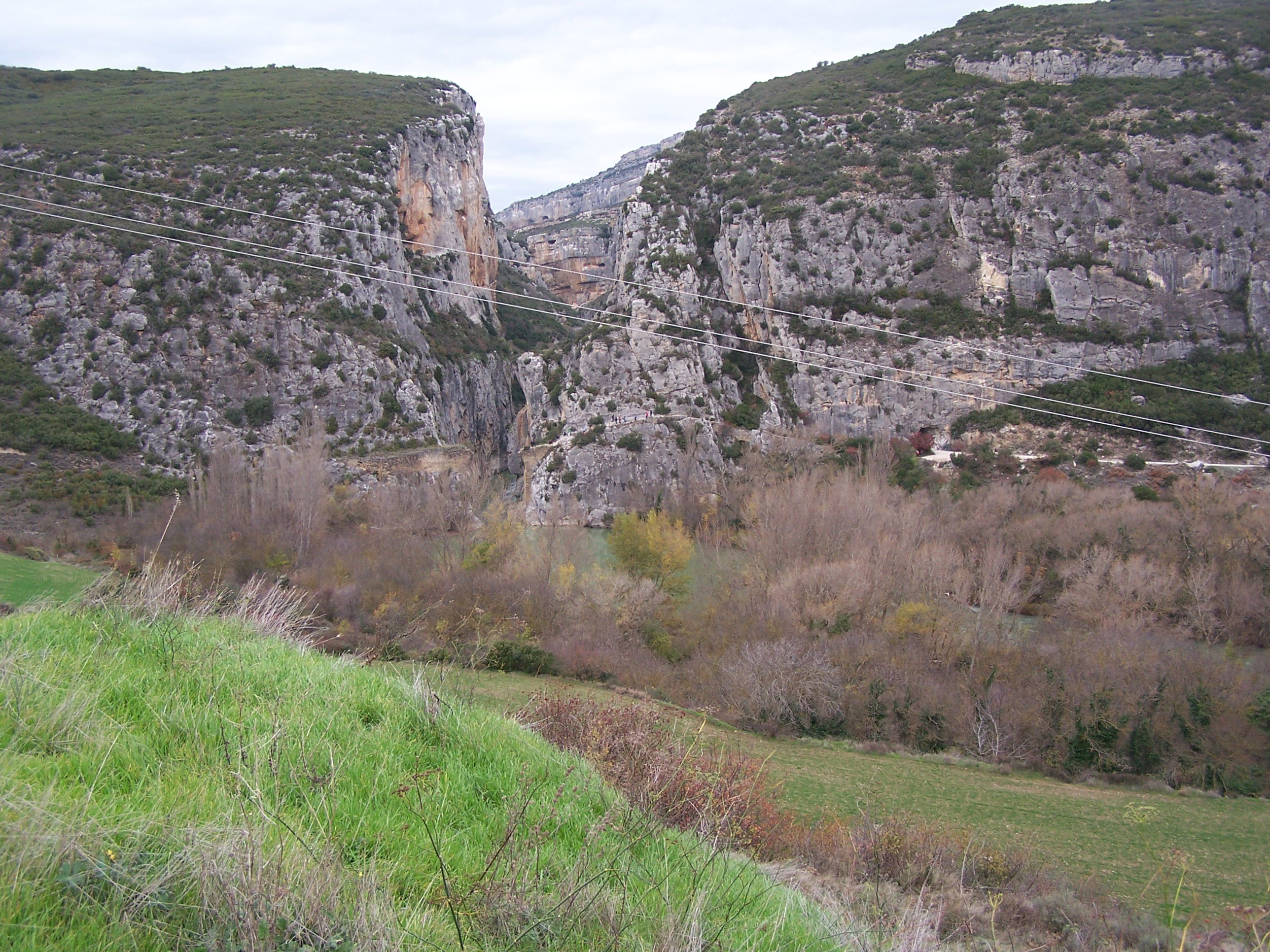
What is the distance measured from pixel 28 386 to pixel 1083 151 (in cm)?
6369

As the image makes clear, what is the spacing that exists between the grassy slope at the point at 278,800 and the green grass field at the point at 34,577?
14.9 m

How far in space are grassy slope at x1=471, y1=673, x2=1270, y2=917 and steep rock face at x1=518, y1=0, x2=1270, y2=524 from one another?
1049 inches

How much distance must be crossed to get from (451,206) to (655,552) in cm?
4648

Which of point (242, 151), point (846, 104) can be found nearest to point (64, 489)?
point (242, 151)

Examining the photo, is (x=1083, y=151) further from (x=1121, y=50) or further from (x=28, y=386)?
(x=28, y=386)

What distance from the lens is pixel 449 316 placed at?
6300cm

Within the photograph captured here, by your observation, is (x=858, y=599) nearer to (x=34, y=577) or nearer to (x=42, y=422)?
Answer: (x=34, y=577)

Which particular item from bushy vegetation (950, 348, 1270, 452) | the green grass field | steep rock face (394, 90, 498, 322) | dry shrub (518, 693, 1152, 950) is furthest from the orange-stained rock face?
dry shrub (518, 693, 1152, 950)

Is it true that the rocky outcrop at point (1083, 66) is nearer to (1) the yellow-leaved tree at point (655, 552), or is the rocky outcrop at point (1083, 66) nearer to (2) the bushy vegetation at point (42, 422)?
(1) the yellow-leaved tree at point (655, 552)

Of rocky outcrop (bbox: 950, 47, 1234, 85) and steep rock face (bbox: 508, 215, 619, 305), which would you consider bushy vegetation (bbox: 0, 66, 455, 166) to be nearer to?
steep rock face (bbox: 508, 215, 619, 305)

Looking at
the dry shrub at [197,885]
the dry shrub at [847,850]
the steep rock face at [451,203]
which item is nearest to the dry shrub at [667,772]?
the dry shrub at [847,850]

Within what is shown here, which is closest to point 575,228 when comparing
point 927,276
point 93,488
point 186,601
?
point 927,276

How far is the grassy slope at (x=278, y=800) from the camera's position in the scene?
2.59 metres

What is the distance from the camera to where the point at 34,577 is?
2072 centimetres
